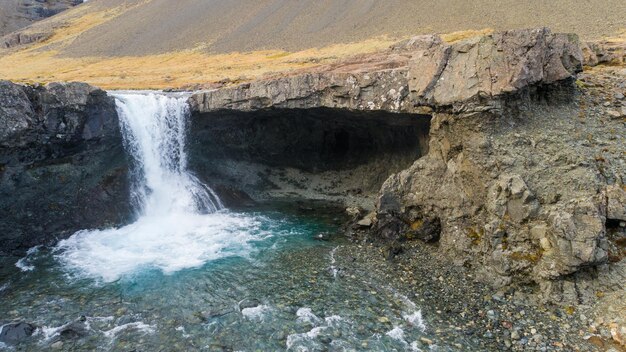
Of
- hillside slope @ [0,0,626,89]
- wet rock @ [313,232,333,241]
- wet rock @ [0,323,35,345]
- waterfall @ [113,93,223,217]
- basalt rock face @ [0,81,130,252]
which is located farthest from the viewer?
hillside slope @ [0,0,626,89]

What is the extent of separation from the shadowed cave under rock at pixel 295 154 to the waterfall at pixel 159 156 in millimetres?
968

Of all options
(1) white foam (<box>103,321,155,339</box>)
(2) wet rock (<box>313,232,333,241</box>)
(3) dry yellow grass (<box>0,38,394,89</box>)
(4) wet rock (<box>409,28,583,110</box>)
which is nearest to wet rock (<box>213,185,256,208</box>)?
(2) wet rock (<box>313,232,333,241</box>)

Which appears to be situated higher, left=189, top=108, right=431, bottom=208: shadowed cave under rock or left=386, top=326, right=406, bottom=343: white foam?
left=189, top=108, right=431, bottom=208: shadowed cave under rock

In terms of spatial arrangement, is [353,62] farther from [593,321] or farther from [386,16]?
[386,16]

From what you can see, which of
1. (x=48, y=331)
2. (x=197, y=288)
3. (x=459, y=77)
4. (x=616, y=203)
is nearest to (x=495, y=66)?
(x=459, y=77)

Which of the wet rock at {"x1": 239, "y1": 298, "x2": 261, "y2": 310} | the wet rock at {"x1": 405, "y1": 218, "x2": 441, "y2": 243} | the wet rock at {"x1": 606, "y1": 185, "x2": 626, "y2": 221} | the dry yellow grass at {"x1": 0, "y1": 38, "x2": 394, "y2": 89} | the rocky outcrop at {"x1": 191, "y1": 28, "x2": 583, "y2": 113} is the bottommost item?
the wet rock at {"x1": 239, "y1": 298, "x2": 261, "y2": 310}

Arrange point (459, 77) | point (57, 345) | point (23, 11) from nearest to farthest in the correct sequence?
point (57, 345), point (459, 77), point (23, 11)

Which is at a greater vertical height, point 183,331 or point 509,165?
point 509,165

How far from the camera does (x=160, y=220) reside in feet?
79.1

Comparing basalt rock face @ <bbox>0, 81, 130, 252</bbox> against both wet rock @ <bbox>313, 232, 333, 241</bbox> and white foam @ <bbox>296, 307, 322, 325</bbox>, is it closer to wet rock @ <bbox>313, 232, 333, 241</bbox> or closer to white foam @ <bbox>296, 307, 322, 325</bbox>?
wet rock @ <bbox>313, 232, 333, 241</bbox>

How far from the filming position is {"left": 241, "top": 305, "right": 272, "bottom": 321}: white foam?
1364cm

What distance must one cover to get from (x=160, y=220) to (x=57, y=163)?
601cm

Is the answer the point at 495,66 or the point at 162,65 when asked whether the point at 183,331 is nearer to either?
the point at 495,66

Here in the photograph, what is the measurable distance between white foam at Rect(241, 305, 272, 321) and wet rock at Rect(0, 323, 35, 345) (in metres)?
6.62
